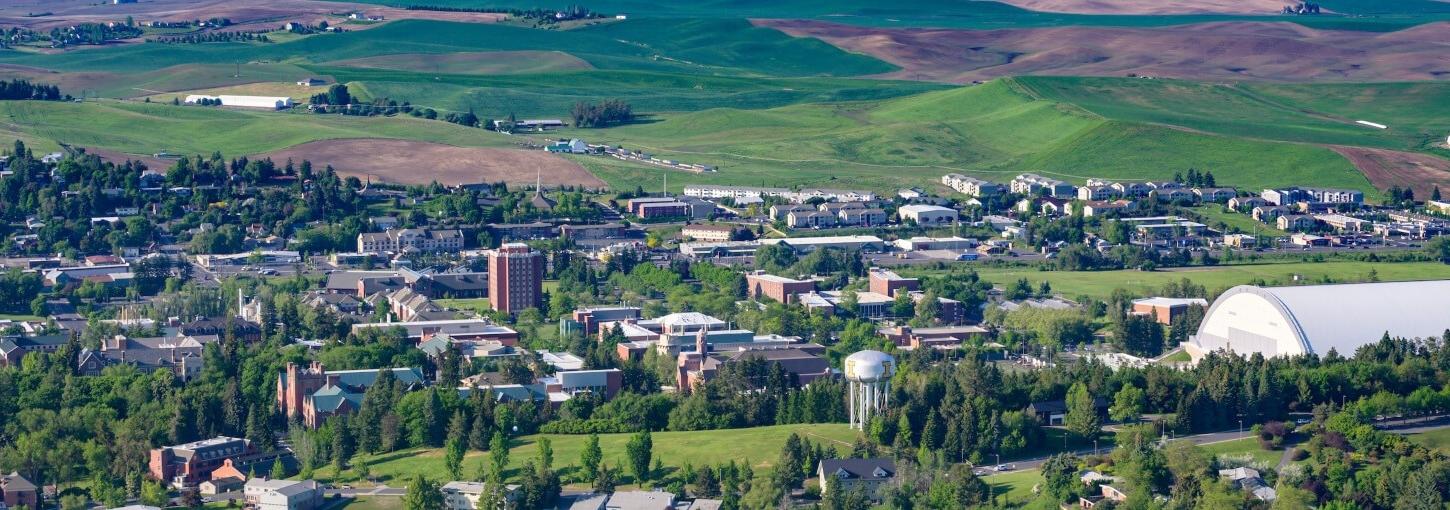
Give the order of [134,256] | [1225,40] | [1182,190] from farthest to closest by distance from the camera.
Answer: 1. [1225,40]
2. [1182,190]
3. [134,256]

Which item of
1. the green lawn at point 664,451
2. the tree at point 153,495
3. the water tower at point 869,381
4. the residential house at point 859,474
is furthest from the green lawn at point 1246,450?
the tree at point 153,495

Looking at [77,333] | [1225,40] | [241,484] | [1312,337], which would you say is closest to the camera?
[241,484]

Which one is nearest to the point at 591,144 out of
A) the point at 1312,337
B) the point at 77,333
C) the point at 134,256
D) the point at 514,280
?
the point at 134,256

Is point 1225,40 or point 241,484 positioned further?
point 1225,40

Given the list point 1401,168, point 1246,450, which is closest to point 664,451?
point 1246,450

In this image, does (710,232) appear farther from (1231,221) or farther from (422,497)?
(422,497)

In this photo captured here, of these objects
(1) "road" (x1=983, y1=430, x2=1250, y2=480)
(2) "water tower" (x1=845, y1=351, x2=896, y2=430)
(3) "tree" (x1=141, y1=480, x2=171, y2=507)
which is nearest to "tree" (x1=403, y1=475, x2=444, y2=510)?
(3) "tree" (x1=141, y1=480, x2=171, y2=507)

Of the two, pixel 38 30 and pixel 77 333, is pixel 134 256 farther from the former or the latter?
pixel 38 30
